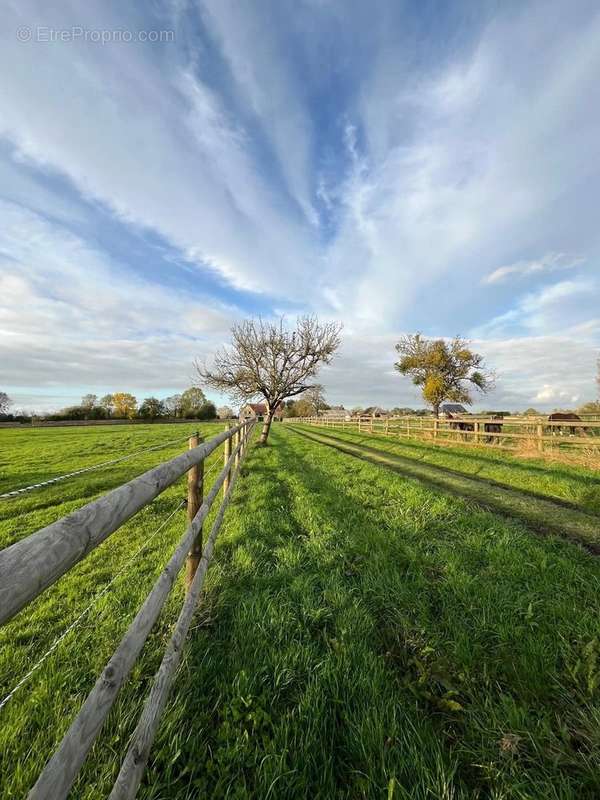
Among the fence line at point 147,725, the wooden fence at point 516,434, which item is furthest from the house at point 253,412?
the fence line at point 147,725

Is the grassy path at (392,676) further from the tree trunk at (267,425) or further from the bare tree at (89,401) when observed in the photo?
the bare tree at (89,401)

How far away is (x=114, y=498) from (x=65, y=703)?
1818mm

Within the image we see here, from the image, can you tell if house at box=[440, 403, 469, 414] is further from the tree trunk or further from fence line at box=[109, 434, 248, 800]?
fence line at box=[109, 434, 248, 800]

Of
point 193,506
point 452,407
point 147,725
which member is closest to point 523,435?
point 193,506

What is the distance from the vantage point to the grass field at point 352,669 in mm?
1833

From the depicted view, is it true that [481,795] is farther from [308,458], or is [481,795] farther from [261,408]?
[261,408]

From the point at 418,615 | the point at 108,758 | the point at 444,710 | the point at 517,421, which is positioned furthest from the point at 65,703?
the point at 517,421

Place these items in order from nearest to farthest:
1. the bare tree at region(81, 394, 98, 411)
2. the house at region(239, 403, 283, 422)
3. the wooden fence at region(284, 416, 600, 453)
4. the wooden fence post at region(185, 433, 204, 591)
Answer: the wooden fence post at region(185, 433, 204, 591) → the wooden fence at region(284, 416, 600, 453) → the house at region(239, 403, 283, 422) → the bare tree at region(81, 394, 98, 411)

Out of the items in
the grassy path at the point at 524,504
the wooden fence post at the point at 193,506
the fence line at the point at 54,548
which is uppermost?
the fence line at the point at 54,548

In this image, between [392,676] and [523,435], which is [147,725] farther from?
[523,435]

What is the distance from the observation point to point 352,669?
249 cm

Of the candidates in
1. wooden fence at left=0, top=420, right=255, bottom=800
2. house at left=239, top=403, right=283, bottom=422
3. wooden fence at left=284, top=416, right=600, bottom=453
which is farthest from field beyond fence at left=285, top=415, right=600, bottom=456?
wooden fence at left=0, top=420, right=255, bottom=800

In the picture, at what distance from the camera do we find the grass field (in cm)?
183

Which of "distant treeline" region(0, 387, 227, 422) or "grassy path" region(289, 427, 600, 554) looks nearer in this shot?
"grassy path" region(289, 427, 600, 554)
